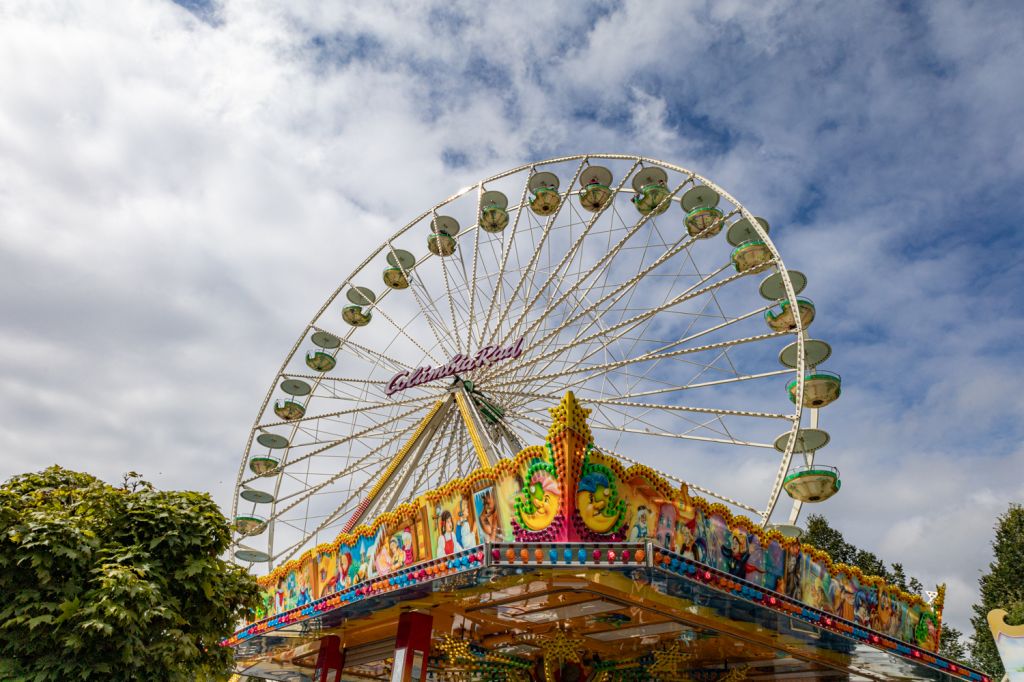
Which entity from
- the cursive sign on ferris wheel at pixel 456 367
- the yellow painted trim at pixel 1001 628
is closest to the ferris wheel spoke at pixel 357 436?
the cursive sign on ferris wheel at pixel 456 367

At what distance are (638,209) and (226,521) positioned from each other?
12990 millimetres

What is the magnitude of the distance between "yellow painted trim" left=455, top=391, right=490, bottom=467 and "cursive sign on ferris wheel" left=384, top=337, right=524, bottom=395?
641mm

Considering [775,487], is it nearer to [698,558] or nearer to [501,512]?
[698,558]

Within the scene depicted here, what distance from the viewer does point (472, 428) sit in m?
16.6

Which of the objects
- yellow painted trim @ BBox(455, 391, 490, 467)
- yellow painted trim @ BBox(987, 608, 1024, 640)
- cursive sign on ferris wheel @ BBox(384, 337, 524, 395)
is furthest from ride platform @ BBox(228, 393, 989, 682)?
cursive sign on ferris wheel @ BBox(384, 337, 524, 395)

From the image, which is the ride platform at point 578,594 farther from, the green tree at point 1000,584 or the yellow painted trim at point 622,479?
the green tree at point 1000,584

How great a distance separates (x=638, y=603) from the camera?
11.4m

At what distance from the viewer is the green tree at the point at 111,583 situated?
26.5 ft

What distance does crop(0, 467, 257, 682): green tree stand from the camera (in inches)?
318

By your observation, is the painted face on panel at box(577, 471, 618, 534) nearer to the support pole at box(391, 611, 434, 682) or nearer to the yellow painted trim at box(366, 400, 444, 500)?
the support pole at box(391, 611, 434, 682)

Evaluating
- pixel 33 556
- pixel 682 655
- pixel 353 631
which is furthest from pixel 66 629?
pixel 682 655

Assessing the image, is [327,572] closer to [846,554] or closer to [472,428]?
[472,428]

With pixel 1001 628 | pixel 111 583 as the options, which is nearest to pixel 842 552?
pixel 1001 628

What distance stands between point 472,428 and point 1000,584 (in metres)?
25.1
